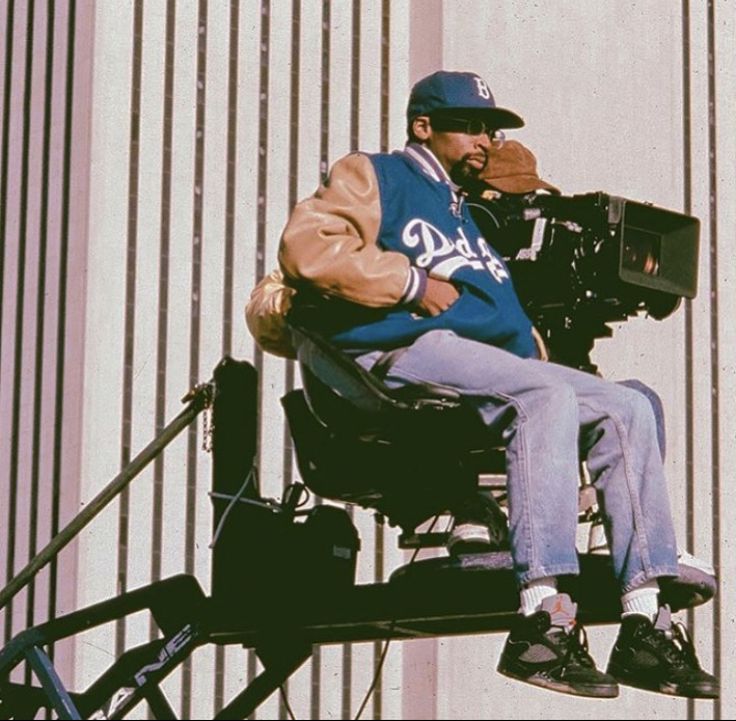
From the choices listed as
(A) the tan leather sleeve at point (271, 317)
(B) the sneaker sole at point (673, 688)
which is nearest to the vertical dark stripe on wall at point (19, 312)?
(A) the tan leather sleeve at point (271, 317)

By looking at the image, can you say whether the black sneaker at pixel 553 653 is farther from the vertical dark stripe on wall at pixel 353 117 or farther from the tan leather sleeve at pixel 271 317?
the vertical dark stripe on wall at pixel 353 117

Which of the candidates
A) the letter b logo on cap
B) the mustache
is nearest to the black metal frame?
the mustache

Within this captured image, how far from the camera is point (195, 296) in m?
25.0

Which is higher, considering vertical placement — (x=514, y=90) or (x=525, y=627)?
(x=514, y=90)

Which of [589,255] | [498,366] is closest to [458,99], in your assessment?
[589,255]

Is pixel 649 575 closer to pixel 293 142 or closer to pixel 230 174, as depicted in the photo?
pixel 293 142

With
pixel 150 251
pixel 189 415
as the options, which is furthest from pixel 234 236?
pixel 189 415

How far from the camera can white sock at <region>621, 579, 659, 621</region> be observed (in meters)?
7.01

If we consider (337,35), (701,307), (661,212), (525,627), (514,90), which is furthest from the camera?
(701,307)

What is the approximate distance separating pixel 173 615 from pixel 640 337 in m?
17.6

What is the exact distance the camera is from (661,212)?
7.64 metres

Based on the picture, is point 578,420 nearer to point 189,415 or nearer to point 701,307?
point 189,415

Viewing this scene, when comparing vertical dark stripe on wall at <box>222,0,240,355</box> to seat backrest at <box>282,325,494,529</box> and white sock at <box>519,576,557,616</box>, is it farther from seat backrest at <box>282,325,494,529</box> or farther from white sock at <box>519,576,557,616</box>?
white sock at <box>519,576,557,616</box>

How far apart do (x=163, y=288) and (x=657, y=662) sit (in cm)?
1811
